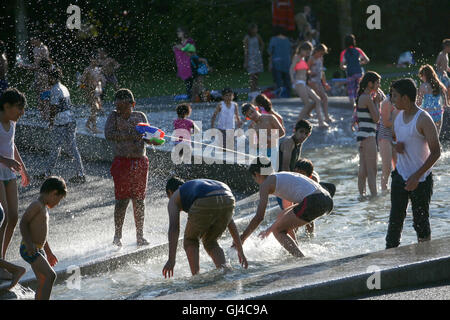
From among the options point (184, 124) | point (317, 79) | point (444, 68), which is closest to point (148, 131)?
point (184, 124)

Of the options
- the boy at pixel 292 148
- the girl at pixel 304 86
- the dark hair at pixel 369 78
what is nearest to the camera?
the boy at pixel 292 148

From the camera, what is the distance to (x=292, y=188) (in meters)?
8.09

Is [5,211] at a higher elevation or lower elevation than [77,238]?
higher

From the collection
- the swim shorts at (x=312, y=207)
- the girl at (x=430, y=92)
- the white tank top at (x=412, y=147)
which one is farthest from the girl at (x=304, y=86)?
the white tank top at (x=412, y=147)

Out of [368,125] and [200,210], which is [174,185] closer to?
[200,210]

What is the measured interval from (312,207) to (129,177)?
78.8 inches

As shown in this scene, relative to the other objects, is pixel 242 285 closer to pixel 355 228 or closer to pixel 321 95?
pixel 355 228

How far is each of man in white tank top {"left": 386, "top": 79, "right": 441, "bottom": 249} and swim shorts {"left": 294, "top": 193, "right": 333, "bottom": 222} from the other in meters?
0.66

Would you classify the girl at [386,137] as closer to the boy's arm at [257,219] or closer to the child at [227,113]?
the boy's arm at [257,219]

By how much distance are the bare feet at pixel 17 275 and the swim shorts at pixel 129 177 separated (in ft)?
6.81

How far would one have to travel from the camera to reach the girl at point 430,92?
12000 millimetres
